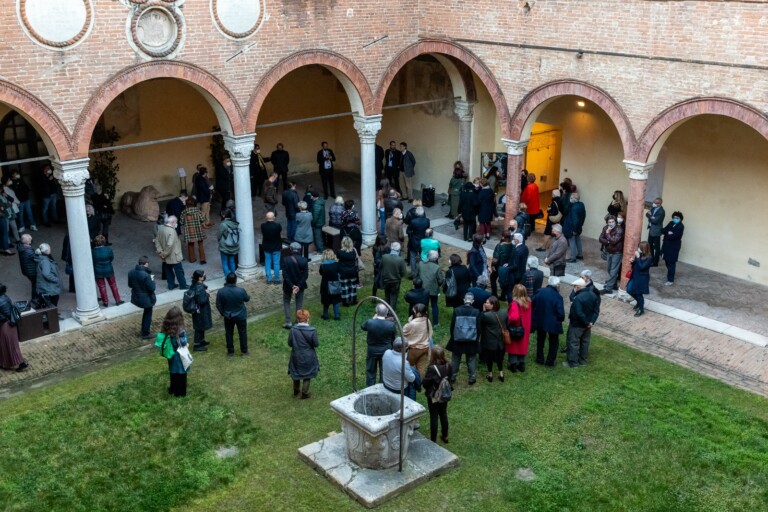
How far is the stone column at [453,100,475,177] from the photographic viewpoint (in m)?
21.5

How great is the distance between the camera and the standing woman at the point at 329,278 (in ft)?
50.0

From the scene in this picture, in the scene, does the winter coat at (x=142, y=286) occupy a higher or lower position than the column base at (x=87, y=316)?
higher

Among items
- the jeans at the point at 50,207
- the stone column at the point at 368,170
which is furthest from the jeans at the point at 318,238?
the jeans at the point at 50,207

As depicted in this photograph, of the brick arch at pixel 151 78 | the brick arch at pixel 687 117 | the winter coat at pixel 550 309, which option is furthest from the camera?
the brick arch at pixel 151 78

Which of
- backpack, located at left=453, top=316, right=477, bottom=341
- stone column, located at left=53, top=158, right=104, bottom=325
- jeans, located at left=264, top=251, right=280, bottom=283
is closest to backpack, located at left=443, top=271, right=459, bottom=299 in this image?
backpack, located at left=453, top=316, right=477, bottom=341

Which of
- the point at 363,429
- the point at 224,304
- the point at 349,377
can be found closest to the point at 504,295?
the point at 349,377

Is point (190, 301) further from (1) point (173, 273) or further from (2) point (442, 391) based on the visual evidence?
(2) point (442, 391)

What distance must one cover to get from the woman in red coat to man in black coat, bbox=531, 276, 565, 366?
275 mm

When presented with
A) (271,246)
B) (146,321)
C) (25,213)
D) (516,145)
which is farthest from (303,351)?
(25,213)

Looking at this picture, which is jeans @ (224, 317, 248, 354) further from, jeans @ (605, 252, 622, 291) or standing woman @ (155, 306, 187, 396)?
jeans @ (605, 252, 622, 291)

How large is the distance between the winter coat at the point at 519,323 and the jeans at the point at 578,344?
763 millimetres

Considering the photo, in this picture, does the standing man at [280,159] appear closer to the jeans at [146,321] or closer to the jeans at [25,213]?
the jeans at [25,213]

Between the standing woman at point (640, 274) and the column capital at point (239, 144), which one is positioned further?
the column capital at point (239, 144)

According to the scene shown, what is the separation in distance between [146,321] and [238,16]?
6.00 metres
